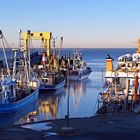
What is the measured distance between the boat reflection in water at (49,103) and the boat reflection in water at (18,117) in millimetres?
1016

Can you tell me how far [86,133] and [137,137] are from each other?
6.46ft

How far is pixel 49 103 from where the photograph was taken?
53219 mm

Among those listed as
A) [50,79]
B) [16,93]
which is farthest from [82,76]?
[16,93]

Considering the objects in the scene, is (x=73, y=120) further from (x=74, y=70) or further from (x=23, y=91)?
(x=74, y=70)

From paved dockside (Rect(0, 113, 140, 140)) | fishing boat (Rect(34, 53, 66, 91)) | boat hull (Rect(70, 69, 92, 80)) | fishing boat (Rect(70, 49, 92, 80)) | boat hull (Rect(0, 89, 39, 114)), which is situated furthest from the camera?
fishing boat (Rect(70, 49, 92, 80))

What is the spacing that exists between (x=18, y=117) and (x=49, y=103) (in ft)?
36.0

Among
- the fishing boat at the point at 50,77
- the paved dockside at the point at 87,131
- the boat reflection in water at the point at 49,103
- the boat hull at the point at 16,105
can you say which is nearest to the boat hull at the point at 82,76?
the fishing boat at the point at 50,77

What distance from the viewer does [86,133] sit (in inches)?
728

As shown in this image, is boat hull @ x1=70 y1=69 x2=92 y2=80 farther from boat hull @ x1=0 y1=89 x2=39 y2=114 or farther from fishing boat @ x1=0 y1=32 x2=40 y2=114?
boat hull @ x1=0 y1=89 x2=39 y2=114

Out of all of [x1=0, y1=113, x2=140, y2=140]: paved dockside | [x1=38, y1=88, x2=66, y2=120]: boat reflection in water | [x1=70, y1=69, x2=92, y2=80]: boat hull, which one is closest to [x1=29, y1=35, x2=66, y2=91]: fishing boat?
[x1=38, y1=88, x2=66, y2=120]: boat reflection in water

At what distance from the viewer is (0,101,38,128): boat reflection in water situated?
38984 mm

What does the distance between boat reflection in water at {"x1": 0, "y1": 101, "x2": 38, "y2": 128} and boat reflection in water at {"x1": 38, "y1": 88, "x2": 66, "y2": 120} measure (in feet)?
3.33

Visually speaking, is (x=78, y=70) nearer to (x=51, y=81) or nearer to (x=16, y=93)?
(x=51, y=81)

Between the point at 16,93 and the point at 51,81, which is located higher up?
the point at 16,93
